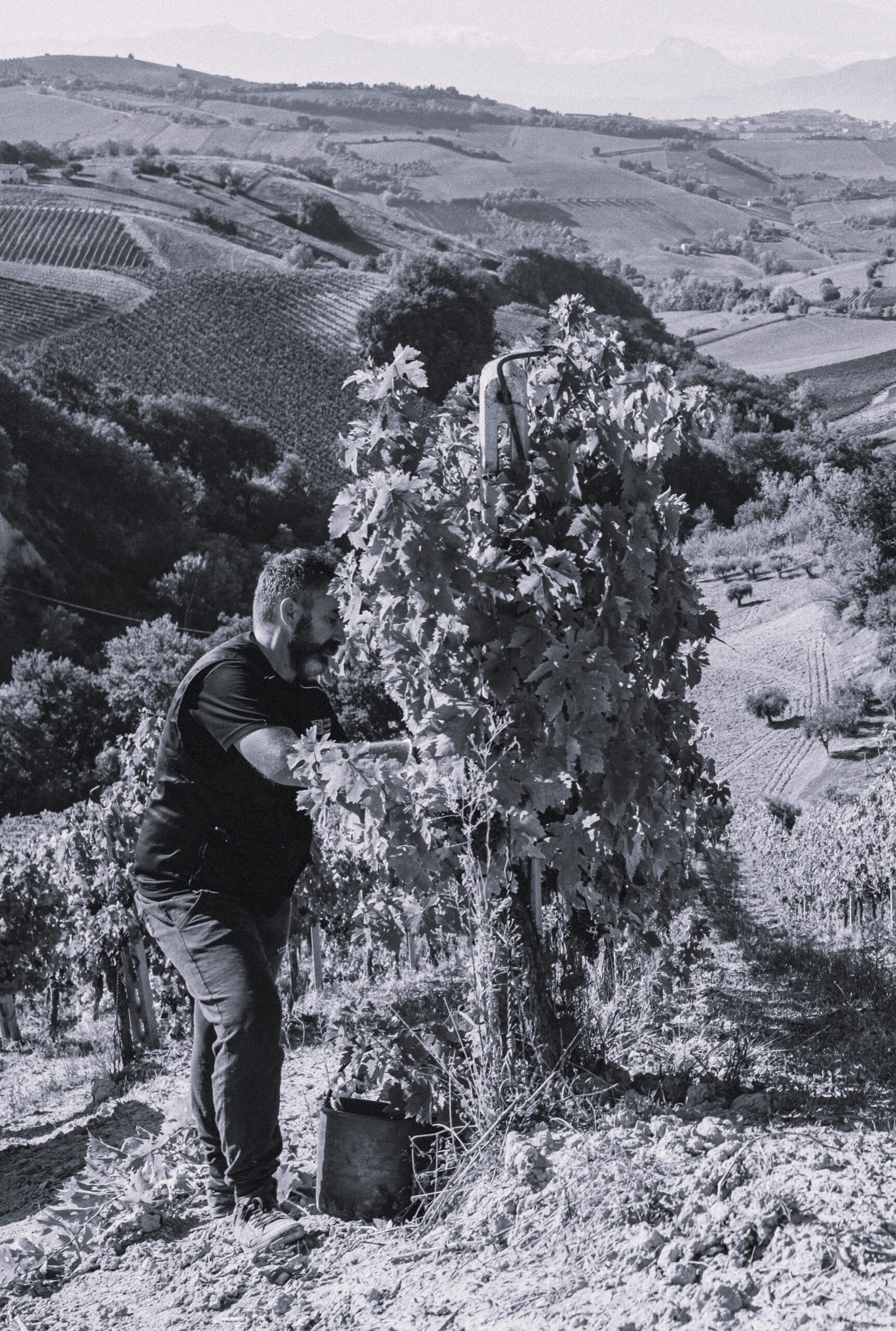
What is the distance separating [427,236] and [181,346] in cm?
4142

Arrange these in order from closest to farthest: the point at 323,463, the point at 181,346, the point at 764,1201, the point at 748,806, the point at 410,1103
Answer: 1. the point at 764,1201
2. the point at 410,1103
3. the point at 748,806
4. the point at 323,463
5. the point at 181,346

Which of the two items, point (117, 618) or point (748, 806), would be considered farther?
point (117, 618)

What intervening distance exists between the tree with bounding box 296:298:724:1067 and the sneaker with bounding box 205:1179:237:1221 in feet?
2.72

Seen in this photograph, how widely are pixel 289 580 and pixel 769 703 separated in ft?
98.7

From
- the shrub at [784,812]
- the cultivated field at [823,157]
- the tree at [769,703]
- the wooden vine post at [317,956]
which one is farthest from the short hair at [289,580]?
the cultivated field at [823,157]

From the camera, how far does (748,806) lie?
79.9 feet

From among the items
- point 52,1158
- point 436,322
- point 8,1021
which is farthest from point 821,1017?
point 436,322

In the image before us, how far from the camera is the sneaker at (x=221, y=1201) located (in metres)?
3.18

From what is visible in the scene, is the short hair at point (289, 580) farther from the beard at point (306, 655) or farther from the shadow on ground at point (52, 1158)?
the shadow on ground at point (52, 1158)

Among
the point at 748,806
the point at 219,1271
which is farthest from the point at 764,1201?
the point at 748,806

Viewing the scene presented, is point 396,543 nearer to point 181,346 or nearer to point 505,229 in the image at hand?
point 181,346

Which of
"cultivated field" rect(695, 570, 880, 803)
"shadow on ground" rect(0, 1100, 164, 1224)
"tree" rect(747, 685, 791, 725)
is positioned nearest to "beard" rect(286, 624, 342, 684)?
"shadow on ground" rect(0, 1100, 164, 1224)

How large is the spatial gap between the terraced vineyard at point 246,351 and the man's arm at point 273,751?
4792 cm

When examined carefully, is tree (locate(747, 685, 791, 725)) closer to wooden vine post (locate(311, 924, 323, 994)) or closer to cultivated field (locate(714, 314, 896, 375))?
wooden vine post (locate(311, 924, 323, 994))
